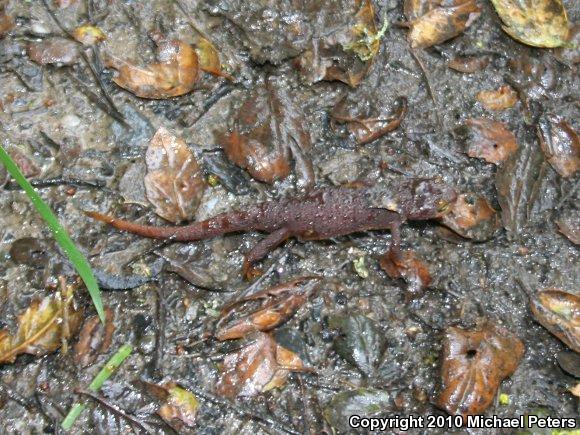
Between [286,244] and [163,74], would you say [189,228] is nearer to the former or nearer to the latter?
[286,244]

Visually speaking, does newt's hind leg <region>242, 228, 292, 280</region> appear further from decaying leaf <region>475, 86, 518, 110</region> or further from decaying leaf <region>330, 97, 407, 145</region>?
decaying leaf <region>475, 86, 518, 110</region>

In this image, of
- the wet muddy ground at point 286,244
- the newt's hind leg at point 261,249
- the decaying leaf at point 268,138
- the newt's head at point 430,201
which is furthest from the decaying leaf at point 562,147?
the newt's hind leg at point 261,249

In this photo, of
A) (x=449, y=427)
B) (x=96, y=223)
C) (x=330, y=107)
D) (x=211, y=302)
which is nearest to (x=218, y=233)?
(x=211, y=302)

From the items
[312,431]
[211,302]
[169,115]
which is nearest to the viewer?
[312,431]

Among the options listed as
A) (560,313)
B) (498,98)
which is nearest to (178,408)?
(560,313)

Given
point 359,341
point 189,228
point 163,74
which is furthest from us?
point 163,74

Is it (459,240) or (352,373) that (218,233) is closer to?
(352,373)
